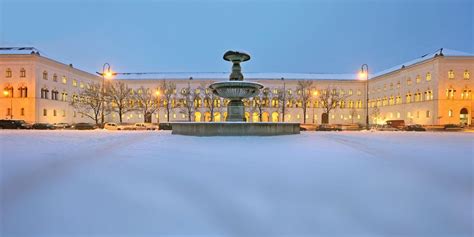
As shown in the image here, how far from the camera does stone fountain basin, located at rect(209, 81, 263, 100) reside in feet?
56.4

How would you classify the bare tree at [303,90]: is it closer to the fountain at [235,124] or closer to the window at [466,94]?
the window at [466,94]

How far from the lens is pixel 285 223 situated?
385cm

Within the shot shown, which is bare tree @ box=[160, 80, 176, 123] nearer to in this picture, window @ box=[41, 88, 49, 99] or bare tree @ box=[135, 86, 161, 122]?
bare tree @ box=[135, 86, 161, 122]

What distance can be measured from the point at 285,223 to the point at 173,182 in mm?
2498

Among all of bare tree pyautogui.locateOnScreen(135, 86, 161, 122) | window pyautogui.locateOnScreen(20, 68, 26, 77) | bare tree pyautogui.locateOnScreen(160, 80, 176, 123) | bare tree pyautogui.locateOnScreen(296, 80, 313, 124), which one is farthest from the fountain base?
window pyautogui.locateOnScreen(20, 68, 26, 77)

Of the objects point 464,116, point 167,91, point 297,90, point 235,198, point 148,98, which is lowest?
point 235,198

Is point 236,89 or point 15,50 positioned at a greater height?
point 15,50

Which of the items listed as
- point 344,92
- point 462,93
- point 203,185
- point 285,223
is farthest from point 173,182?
point 344,92

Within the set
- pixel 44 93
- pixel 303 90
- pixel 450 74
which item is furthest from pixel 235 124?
pixel 303 90

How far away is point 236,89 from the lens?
17594 mm

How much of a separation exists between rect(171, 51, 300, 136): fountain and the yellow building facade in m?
39.8

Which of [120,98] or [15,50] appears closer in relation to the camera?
[120,98]

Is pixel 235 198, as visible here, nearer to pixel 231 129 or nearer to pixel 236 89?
pixel 231 129

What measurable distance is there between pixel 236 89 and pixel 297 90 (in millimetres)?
47915
